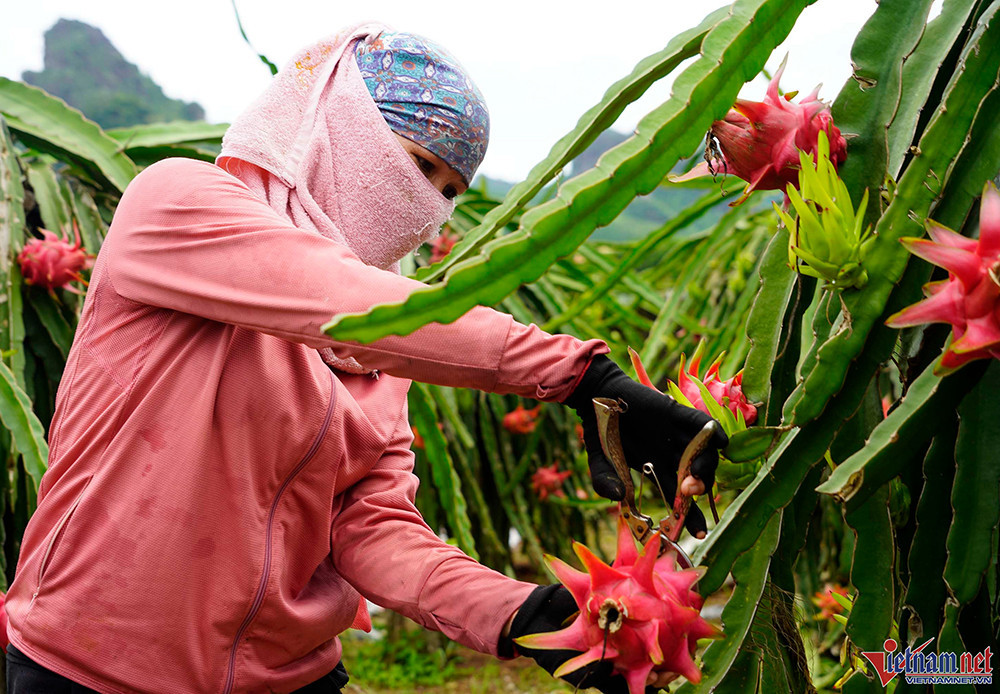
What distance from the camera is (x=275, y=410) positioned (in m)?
1.01

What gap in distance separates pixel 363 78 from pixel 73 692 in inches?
32.6

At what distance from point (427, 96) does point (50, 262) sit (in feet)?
4.41

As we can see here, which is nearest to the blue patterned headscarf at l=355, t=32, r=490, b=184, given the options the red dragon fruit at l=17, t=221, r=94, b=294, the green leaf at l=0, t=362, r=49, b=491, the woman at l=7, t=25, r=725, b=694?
the woman at l=7, t=25, r=725, b=694

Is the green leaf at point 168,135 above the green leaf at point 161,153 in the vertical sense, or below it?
above

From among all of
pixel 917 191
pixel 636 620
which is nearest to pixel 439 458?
pixel 636 620

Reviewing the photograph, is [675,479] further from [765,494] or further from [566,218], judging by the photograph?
[566,218]

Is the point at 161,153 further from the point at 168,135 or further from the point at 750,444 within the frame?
the point at 750,444

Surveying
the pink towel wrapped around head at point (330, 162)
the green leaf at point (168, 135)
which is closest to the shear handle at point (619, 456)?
the pink towel wrapped around head at point (330, 162)

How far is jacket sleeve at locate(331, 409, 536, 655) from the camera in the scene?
0.94 meters

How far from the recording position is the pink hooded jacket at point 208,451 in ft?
2.74

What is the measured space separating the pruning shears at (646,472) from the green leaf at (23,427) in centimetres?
116

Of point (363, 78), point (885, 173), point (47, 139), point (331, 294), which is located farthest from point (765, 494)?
point (47, 139)

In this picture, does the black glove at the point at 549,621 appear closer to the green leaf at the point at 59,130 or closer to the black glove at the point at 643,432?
the black glove at the point at 643,432

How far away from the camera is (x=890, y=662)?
77cm
